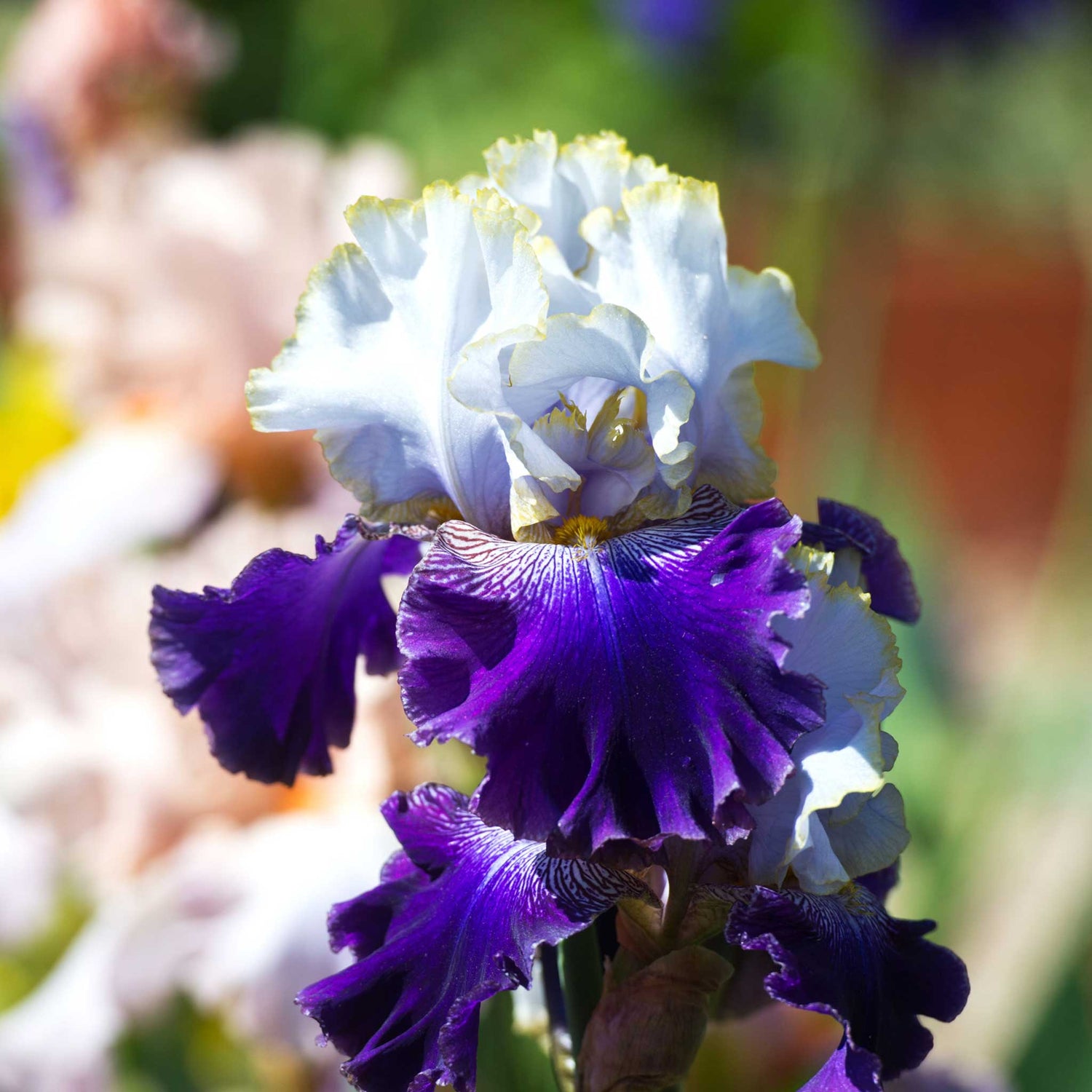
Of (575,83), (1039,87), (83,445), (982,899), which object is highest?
(1039,87)

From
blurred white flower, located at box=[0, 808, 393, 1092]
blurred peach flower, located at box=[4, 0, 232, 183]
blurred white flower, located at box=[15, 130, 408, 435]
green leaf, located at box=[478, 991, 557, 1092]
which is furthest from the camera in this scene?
blurred peach flower, located at box=[4, 0, 232, 183]

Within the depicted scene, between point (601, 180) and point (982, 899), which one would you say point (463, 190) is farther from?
point (982, 899)

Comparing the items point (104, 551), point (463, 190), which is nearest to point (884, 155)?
point (104, 551)

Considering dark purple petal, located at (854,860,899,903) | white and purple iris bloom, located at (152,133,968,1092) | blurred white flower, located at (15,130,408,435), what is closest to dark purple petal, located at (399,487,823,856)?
white and purple iris bloom, located at (152,133,968,1092)

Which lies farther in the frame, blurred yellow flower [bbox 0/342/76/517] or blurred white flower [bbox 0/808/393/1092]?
blurred yellow flower [bbox 0/342/76/517]

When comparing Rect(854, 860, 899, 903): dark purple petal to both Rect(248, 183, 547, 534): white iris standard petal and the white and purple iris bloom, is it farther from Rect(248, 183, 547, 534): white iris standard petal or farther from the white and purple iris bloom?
Rect(248, 183, 547, 534): white iris standard petal
